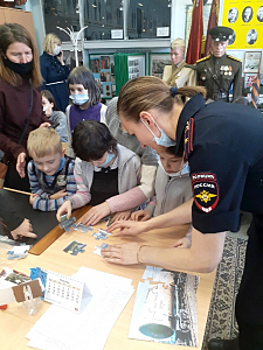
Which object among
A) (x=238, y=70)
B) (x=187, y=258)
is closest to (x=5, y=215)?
(x=187, y=258)

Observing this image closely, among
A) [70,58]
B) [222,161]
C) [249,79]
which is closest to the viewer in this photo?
[222,161]

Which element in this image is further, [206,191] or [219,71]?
[219,71]

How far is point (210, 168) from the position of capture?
78cm

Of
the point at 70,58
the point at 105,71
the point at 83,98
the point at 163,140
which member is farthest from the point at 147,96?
the point at 70,58

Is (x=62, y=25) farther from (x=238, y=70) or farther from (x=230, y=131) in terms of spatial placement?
(x=230, y=131)

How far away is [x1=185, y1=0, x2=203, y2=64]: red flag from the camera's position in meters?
3.79

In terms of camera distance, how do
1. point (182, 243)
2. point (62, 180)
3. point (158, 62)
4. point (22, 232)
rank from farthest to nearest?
point (158, 62) → point (62, 180) → point (22, 232) → point (182, 243)

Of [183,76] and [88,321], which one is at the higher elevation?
[183,76]

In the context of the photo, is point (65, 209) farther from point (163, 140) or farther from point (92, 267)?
point (163, 140)

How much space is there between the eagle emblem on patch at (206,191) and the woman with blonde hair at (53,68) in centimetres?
402

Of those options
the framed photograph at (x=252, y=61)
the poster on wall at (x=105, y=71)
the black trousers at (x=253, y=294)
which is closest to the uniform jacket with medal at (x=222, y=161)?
the black trousers at (x=253, y=294)

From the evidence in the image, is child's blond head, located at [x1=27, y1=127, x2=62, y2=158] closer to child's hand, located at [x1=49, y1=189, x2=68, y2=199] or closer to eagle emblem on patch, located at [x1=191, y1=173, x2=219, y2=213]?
child's hand, located at [x1=49, y1=189, x2=68, y2=199]

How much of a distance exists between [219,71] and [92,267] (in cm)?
323

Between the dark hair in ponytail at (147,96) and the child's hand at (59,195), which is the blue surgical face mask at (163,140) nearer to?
the dark hair in ponytail at (147,96)
